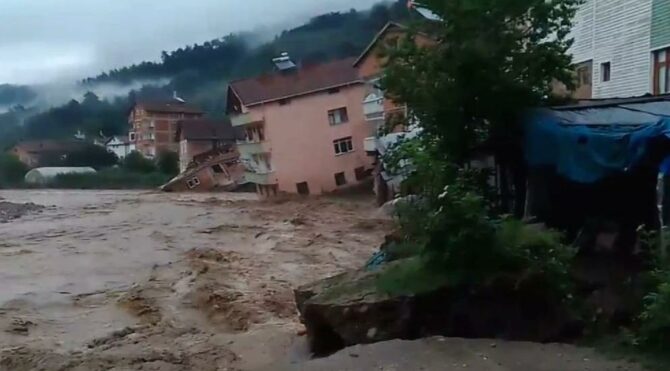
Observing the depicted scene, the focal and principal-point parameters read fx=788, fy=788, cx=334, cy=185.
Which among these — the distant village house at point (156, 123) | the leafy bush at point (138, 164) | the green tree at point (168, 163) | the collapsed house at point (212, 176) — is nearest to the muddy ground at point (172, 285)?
the collapsed house at point (212, 176)

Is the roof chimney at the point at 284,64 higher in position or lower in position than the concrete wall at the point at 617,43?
higher

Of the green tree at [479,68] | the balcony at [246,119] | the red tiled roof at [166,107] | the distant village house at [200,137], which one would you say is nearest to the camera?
the green tree at [479,68]

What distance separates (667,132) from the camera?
9.29 metres

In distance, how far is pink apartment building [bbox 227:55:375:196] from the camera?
48.9 metres

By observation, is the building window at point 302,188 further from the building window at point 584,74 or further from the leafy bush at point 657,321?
the leafy bush at point 657,321

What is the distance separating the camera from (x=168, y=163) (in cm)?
8406

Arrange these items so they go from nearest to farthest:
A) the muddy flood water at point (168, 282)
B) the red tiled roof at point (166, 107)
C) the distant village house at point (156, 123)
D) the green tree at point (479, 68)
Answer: the green tree at point (479, 68) → the muddy flood water at point (168, 282) → the distant village house at point (156, 123) → the red tiled roof at point (166, 107)

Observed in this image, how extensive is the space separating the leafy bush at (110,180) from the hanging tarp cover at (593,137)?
225 feet

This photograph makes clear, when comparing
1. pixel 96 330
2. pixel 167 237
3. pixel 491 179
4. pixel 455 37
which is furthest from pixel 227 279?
pixel 167 237

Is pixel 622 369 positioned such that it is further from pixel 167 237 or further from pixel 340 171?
pixel 340 171

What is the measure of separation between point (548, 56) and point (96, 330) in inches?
359

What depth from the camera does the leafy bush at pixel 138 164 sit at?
83.7m

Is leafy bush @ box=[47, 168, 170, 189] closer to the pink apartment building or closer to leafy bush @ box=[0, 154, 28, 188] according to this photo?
leafy bush @ box=[0, 154, 28, 188]

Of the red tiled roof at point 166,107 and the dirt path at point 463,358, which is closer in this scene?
the dirt path at point 463,358
